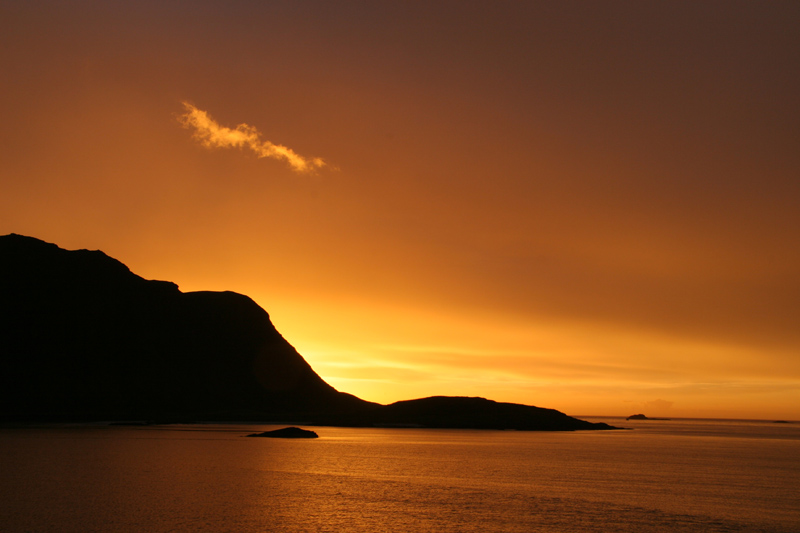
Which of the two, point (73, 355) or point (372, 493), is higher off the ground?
point (73, 355)

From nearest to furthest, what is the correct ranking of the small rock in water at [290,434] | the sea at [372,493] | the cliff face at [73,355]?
the sea at [372,493] → the small rock in water at [290,434] → the cliff face at [73,355]

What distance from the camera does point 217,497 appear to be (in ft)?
139

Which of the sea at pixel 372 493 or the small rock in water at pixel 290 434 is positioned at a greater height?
the small rock in water at pixel 290 434

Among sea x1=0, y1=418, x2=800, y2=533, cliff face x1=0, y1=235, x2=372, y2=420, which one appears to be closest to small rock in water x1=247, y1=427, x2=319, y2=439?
sea x1=0, y1=418, x2=800, y2=533

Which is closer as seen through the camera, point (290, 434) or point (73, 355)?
point (290, 434)

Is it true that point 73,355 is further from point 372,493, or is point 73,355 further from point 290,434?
point 372,493

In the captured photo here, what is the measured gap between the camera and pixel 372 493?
45.5 m

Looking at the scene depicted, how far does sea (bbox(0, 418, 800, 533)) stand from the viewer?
1342 inches

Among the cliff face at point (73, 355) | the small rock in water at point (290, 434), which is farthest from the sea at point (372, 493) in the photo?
the cliff face at point (73, 355)

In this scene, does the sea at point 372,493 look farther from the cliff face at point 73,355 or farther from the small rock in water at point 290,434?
the cliff face at point 73,355

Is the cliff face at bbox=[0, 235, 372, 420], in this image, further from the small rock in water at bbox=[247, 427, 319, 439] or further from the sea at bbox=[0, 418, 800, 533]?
the sea at bbox=[0, 418, 800, 533]

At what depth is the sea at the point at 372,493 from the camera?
3409 centimetres

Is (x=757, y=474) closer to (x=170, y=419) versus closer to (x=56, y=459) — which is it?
Result: (x=56, y=459)

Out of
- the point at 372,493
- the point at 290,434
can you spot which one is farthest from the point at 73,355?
the point at 372,493
